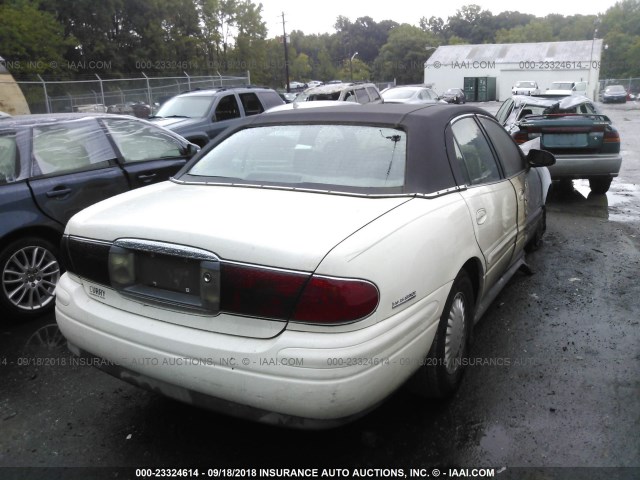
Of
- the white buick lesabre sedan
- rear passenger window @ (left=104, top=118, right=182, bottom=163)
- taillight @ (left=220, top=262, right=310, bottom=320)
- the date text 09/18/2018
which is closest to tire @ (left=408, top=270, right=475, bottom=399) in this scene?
the white buick lesabre sedan

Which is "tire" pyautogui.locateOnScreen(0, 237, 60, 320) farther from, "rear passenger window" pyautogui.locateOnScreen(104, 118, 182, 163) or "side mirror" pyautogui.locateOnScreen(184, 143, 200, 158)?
"side mirror" pyautogui.locateOnScreen(184, 143, 200, 158)

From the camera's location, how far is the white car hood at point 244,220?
210cm

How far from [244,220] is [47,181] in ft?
9.33

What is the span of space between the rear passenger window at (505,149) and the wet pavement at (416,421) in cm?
115

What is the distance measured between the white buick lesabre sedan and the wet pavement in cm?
30

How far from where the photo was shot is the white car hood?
210 cm

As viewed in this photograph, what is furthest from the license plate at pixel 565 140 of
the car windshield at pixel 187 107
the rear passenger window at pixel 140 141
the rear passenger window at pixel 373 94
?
the rear passenger window at pixel 373 94

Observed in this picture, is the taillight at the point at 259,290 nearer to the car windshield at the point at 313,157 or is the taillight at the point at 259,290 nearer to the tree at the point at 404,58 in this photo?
the car windshield at the point at 313,157

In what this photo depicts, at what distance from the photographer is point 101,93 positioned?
21266 mm

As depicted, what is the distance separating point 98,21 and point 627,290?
59924 millimetres

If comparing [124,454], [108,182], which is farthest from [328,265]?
[108,182]

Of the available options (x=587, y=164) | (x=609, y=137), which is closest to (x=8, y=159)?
(x=587, y=164)

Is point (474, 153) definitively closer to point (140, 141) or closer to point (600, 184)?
point (140, 141)

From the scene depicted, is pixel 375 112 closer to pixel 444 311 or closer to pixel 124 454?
pixel 444 311
